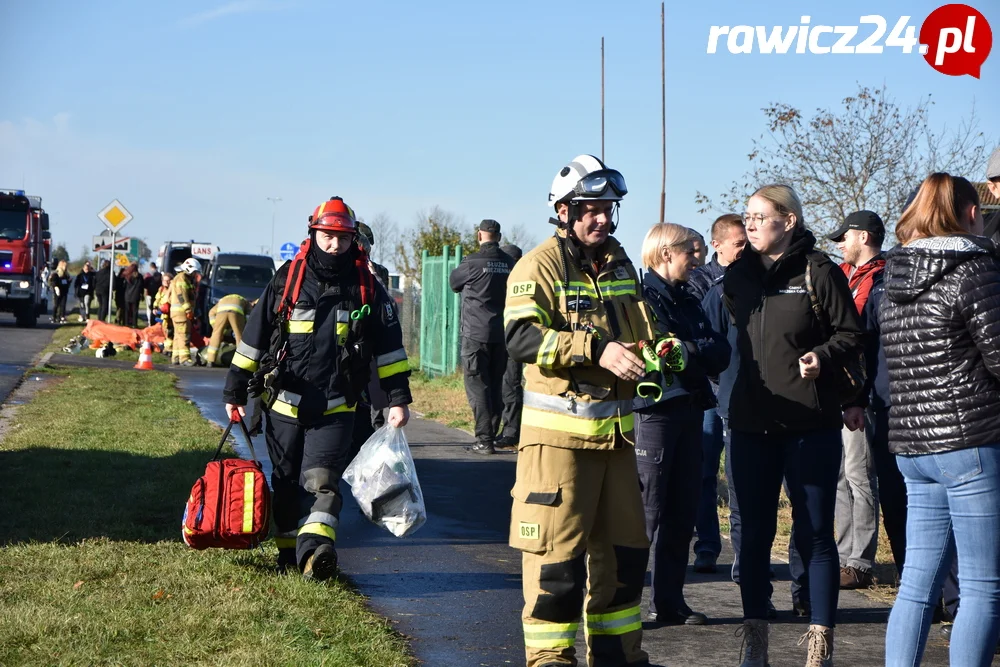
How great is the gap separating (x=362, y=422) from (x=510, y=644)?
2263mm

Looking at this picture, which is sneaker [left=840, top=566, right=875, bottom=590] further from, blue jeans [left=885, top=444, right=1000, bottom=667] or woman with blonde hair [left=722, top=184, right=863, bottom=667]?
blue jeans [left=885, top=444, right=1000, bottom=667]

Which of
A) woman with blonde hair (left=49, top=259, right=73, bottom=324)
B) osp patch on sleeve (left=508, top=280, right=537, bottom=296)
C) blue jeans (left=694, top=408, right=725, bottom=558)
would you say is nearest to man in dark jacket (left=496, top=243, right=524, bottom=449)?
blue jeans (left=694, top=408, right=725, bottom=558)

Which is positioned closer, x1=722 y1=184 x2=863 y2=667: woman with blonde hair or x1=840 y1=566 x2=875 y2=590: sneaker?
x1=722 y1=184 x2=863 y2=667: woman with blonde hair

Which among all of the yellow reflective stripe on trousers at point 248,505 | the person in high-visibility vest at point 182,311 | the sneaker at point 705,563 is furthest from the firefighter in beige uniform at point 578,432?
the person in high-visibility vest at point 182,311

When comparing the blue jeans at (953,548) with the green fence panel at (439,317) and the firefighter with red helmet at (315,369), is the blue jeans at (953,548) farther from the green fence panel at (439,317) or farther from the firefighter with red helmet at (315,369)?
the green fence panel at (439,317)

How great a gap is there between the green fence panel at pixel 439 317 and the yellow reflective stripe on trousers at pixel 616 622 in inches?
565

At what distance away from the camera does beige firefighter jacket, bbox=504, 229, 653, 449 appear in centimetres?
447

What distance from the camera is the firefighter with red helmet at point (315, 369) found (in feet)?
20.5

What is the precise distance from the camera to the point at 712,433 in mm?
7559

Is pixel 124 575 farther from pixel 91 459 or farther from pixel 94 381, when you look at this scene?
pixel 94 381

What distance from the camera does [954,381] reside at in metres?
4.20

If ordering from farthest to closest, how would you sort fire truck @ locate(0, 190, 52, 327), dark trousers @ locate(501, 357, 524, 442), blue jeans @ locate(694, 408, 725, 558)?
1. fire truck @ locate(0, 190, 52, 327)
2. dark trousers @ locate(501, 357, 524, 442)
3. blue jeans @ locate(694, 408, 725, 558)

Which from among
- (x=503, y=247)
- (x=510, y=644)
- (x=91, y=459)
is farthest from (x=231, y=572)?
(x=503, y=247)

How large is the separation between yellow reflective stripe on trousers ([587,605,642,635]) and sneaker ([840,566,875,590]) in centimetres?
250
